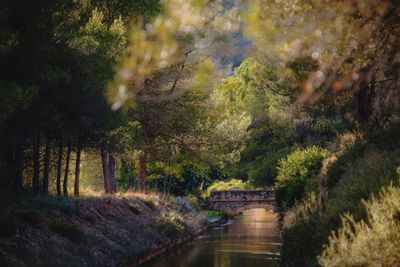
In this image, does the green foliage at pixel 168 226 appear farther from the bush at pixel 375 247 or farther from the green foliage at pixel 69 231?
the bush at pixel 375 247

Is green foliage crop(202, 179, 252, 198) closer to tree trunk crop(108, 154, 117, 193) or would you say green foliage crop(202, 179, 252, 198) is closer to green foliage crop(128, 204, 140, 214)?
tree trunk crop(108, 154, 117, 193)

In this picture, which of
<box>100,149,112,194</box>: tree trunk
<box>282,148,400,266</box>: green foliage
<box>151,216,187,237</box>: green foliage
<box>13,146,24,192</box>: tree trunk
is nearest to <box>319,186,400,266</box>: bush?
<box>282,148,400,266</box>: green foliage

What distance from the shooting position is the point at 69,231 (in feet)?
63.8

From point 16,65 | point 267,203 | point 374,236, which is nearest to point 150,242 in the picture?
point 16,65

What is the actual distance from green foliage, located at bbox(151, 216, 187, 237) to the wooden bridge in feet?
84.9

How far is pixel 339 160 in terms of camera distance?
20.0 metres

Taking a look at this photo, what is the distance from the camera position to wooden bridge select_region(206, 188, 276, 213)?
59.8 metres

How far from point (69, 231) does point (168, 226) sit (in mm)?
11862

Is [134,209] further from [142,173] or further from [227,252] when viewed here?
[142,173]

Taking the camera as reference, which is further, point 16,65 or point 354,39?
point 16,65

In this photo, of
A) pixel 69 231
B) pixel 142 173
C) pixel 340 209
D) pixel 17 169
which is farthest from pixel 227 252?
pixel 340 209

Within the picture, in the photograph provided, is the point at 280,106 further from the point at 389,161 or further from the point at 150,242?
the point at 389,161

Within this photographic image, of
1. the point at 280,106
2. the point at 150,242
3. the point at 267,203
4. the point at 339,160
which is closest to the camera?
the point at 339,160

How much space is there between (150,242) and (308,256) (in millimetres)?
13617
